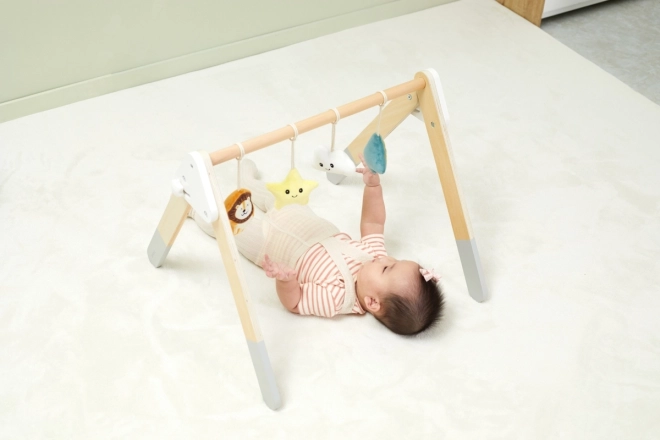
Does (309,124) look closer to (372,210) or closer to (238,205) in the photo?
(238,205)

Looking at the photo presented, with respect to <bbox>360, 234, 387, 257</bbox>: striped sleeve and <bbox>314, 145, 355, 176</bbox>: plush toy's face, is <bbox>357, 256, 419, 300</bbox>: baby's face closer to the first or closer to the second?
<bbox>360, 234, 387, 257</bbox>: striped sleeve

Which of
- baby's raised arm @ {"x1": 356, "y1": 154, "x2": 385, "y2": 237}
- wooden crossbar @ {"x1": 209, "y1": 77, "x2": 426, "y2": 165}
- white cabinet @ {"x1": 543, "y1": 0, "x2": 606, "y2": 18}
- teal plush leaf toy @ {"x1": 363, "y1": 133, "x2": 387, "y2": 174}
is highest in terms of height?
wooden crossbar @ {"x1": 209, "y1": 77, "x2": 426, "y2": 165}

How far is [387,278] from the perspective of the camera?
60.2 inches

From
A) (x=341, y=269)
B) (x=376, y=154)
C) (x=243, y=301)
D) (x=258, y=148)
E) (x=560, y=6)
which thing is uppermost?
(x=258, y=148)

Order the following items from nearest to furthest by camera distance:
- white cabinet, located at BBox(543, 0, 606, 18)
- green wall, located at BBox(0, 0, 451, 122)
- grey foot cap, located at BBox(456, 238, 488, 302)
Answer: grey foot cap, located at BBox(456, 238, 488, 302), green wall, located at BBox(0, 0, 451, 122), white cabinet, located at BBox(543, 0, 606, 18)

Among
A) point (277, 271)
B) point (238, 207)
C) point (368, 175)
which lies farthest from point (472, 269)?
point (238, 207)

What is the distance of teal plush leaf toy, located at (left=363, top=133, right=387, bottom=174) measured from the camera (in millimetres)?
1551

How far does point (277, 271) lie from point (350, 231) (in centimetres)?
43

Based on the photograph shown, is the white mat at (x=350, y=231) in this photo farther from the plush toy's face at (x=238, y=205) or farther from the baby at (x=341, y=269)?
the plush toy's face at (x=238, y=205)

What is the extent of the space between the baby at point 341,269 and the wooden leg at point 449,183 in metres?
0.14

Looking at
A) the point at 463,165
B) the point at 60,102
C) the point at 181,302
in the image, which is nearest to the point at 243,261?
the point at 181,302

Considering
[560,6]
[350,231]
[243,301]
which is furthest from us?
[560,6]

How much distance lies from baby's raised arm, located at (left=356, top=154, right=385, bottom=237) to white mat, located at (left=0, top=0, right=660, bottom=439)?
12cm

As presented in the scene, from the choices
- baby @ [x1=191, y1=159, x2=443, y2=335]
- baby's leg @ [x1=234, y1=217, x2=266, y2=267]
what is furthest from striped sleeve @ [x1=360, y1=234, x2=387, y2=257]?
baby's leg @ [x1=234, y1=217, x2=266, y2=267]
